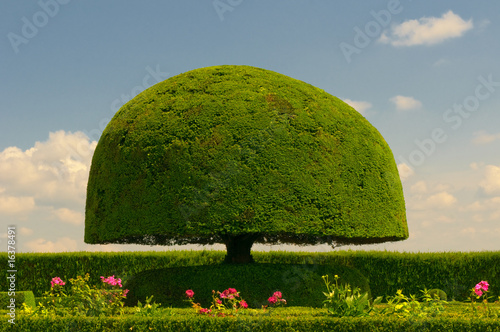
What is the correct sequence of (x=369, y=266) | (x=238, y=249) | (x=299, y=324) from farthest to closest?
1. (x=369, y=266)
2. (x=238, y=249)
3. (x=299, y=324)

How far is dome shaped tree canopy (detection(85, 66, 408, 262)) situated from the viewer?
39.0 ft

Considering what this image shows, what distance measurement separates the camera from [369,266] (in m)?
18.9

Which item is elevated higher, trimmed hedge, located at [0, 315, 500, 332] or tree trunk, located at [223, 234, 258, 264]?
tree trunk, located at [223, 234, 258, 264]

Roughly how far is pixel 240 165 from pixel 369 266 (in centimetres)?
910

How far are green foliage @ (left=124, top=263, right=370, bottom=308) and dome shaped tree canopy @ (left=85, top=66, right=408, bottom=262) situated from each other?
3.65 feet

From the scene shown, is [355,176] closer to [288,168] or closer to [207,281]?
[288,168]

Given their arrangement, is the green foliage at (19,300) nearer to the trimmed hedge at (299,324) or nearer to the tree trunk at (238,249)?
the tree trunk at (238,249)

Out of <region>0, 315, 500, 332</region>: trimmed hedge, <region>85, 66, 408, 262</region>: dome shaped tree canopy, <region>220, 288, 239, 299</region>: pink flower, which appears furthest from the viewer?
<region>85, 66, 408, 262</region>: dome shaped tree canopy

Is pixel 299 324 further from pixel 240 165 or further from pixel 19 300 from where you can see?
pixel 19 300

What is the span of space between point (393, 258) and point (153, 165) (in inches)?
416

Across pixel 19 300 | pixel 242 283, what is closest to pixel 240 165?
pixel 242 283

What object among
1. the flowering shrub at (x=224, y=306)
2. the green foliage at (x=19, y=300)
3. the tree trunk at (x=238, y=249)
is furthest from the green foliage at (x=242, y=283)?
the green foliage at (x=19, y=300)

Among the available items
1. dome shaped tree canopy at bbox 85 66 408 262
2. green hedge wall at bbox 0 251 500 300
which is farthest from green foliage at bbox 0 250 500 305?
dome shaped tree canopy at bbox 85 66 408 262

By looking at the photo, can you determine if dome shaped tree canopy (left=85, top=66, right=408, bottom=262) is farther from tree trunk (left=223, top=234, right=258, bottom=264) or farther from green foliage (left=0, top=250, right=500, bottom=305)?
green foliage (left=0, top=250, right=500, bottom=305)
